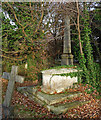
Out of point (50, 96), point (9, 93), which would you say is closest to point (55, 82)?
point (50, 96)

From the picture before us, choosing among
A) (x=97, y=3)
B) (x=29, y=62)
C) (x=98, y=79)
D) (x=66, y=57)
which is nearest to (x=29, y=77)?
(x=29, y=62)

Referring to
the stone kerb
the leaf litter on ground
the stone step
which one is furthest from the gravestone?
the stone kerb

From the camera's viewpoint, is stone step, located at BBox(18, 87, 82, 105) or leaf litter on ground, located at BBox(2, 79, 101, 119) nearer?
leaf litter on ground, located at BBox(2, 79, 101, 119)

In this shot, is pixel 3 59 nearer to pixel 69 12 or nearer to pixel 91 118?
pixel 69 12

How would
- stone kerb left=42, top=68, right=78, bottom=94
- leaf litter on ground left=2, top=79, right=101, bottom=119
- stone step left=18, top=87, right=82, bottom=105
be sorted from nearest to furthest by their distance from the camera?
leaf litter on ground left=2, top=79, right=101, bottom=119, stone step left=18, top=87, right=82, bottom=105, stone kerb left=42, top=68, right=78, bottom=94

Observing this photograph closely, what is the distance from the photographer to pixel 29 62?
Result: 6.35m

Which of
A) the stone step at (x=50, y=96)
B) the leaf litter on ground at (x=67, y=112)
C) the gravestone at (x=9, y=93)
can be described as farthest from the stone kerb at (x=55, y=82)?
the gravestone at (x=9, y=93)

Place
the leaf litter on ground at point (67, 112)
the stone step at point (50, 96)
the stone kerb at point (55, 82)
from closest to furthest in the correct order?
the leaf litter on ground at point (67, 112)
the stone step at point (50, 96)
the stone kerb at point (55, 82)

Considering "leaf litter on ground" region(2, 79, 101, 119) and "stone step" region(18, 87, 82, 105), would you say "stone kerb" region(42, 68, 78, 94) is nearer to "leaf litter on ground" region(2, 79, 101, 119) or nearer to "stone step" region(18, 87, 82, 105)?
"stone step" region(18, 87, 82, 105)

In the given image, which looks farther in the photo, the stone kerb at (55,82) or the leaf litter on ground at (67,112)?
the stone kerb at (55,82)

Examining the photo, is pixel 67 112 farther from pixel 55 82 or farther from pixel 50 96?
pixel 55 82

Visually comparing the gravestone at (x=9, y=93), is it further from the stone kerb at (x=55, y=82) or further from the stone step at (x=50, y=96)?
the stone kerb at (x=55, y=82)

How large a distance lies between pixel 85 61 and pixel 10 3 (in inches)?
222

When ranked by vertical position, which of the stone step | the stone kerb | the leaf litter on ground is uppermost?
the stone kerb
